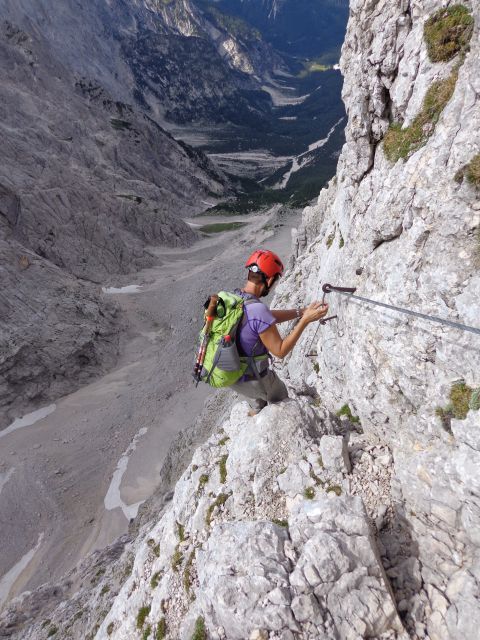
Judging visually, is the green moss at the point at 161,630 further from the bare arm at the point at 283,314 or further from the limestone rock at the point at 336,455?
the bare arm at the point at 283,314

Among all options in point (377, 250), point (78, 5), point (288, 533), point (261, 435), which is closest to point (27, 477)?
point (261, 435)

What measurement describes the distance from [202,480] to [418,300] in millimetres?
6982

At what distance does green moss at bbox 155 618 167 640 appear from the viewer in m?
7.65

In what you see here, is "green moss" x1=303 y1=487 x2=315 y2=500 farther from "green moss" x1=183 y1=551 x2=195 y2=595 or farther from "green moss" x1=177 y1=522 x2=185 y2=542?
"green moss" x1=177 y1=522 x2=185 y2=542

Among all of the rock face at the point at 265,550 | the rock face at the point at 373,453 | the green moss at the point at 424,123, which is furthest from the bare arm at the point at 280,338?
the green moss at the point at 424,123

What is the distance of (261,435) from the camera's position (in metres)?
8.80

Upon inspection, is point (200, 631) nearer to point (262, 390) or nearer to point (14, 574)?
point (262, 390)

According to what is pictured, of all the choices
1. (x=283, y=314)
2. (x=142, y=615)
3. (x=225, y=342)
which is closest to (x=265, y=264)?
(x=283, y=314)

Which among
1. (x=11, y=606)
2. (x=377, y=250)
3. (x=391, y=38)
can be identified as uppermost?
(x=391, y=38)

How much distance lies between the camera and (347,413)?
→ 908 centimetres

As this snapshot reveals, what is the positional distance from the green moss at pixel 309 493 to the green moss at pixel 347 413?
81.7 inches

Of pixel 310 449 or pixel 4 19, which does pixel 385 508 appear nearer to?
pixel 310 449

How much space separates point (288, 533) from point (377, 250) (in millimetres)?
5974

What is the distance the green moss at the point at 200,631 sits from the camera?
19.2ft
